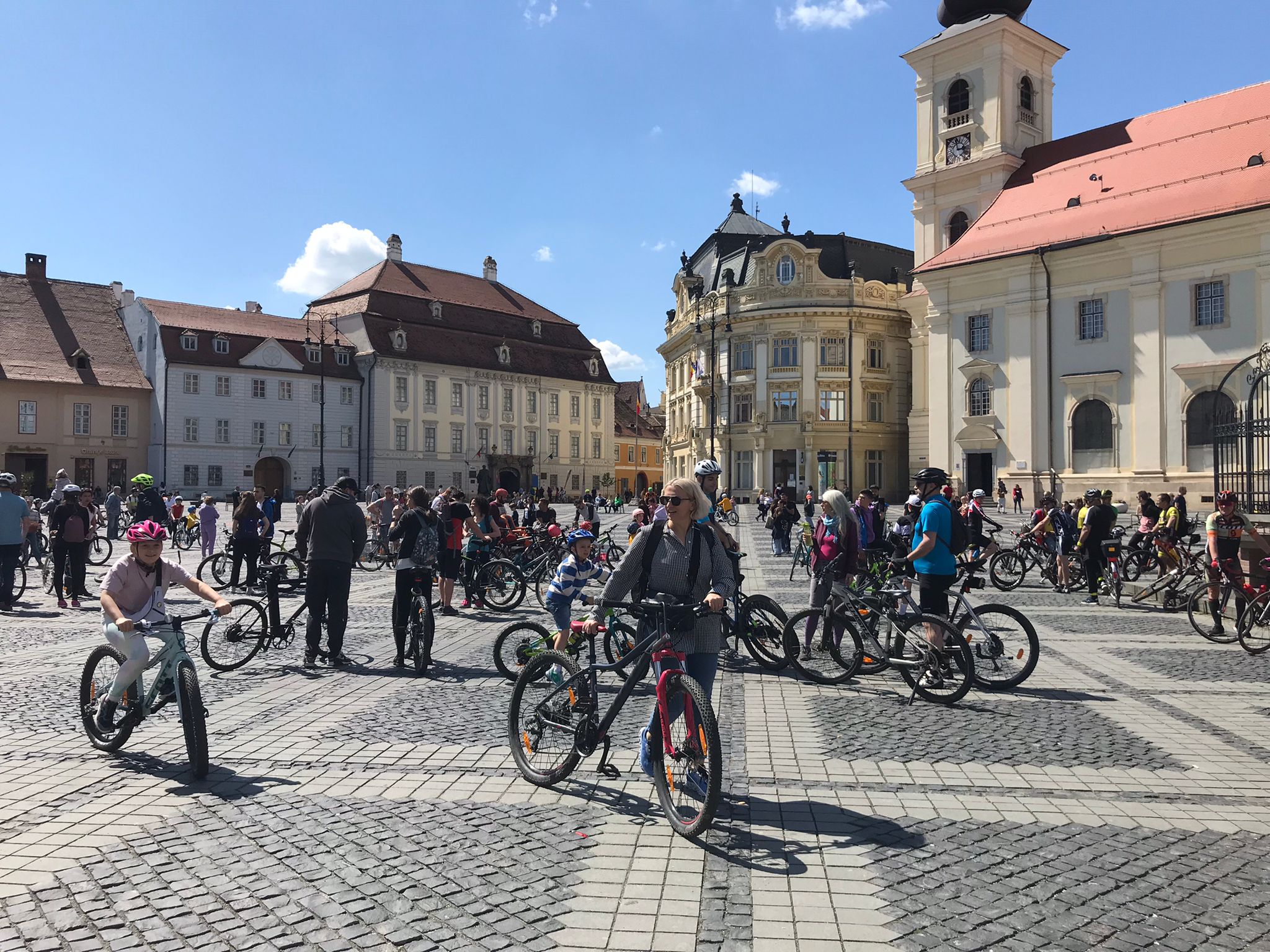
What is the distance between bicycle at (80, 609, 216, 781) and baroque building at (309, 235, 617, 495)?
60389 millimetres

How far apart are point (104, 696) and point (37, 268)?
209 ft

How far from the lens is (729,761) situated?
6.45 metres

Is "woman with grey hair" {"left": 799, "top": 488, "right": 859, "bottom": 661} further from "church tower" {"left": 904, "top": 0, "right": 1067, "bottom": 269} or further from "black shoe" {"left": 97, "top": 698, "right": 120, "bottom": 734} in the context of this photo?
"church tower" {"left": 904, "top": 0, "right": 1067, "bottom": 269}

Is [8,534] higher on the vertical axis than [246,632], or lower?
higher

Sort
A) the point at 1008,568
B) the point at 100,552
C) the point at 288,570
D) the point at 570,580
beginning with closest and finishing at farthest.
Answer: the point at 570,580 → the point at 288,570 → the point at 1008,568 → the point at 100,552

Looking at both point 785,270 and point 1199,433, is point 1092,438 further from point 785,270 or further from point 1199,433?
point 785,270

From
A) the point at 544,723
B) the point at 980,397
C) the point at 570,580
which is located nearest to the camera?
the point at 544,723

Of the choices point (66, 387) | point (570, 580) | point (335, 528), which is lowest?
point (570, 580)

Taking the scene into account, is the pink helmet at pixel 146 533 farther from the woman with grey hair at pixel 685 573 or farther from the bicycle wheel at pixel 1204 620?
the bicycle wheel at pixel 1204 620

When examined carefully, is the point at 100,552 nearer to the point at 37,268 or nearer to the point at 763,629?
the point at 763,629

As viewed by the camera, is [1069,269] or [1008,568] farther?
[1069,269]

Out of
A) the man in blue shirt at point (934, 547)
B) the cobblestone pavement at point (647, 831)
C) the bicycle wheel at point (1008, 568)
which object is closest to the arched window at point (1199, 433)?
the bicycle wheel at point (1008, 568)

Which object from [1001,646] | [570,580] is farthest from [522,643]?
[1001,646]

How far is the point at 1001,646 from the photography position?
8.67 meters
